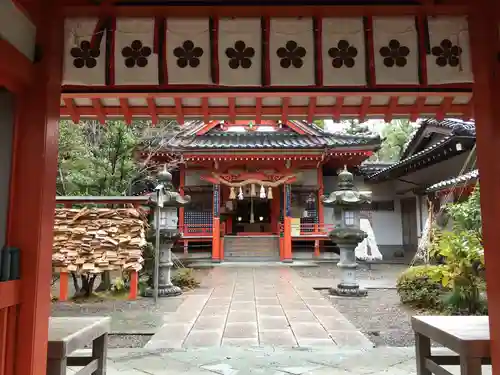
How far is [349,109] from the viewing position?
11.3ft

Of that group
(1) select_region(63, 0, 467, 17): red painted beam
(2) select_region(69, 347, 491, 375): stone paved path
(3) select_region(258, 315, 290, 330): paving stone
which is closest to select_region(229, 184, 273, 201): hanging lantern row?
(3) select_region(258, 315, 290, 330): paving stone

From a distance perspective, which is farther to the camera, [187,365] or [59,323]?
[187,365]

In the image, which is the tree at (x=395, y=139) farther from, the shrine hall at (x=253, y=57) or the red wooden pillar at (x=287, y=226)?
the shrine hall at (x=253, y=57)

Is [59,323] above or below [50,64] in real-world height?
below

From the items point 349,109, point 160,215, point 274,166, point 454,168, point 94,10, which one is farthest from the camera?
point 274,166

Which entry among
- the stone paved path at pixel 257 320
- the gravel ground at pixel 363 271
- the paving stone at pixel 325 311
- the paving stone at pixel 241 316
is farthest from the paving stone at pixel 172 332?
the gravel ground at pixel 363 271

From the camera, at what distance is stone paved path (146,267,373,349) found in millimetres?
5109

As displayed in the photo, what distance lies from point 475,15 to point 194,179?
14998 millimetres

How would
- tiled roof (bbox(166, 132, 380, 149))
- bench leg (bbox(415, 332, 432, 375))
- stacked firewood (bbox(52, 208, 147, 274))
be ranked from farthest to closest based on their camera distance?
1. tiled roof (bbox(166, 132, 380, 149))
2. stacked firewood (bbox(52, 208, 147, 274))
3. bench leg (bbox(415, 332, 432, 375))

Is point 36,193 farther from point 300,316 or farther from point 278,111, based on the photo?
point 300,316

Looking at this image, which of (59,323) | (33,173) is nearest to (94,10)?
(33,173)

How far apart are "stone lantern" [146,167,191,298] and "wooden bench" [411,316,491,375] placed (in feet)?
19.3

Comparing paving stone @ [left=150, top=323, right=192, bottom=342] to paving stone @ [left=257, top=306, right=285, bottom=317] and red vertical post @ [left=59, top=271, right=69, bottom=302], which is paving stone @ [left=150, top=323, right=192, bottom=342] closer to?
paving stone @ [left=257, top=306, right=285, bottom=317]

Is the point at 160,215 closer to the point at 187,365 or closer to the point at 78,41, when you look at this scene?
the point at 187,365
